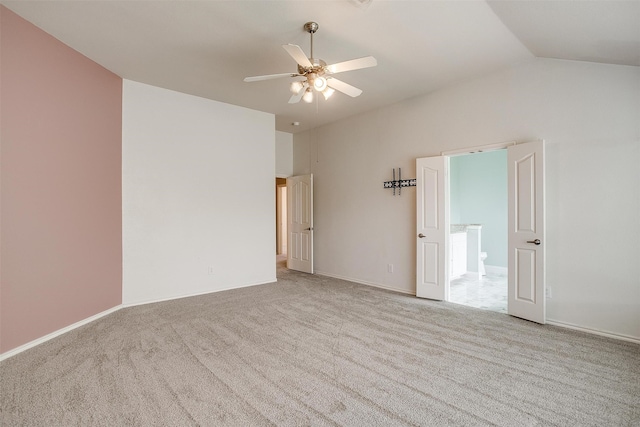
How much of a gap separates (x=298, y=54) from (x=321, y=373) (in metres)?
2.59

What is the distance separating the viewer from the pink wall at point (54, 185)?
2648mm

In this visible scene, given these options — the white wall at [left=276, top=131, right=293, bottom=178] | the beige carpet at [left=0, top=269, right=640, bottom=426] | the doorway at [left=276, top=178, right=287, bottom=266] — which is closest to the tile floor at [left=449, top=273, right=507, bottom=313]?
the beige carpet at [left=0, top=269, right=640, bottom=426]

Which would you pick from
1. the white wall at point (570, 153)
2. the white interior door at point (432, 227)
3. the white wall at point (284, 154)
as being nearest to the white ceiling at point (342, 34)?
the white wall at point (570, 153)

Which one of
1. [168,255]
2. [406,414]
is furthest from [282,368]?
[168,255]

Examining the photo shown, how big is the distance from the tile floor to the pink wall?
471 centimetres

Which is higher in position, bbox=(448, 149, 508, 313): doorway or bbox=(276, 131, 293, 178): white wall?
bbox=(276, 131, 293, 178): white wall

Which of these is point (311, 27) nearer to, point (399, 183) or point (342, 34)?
point (342, 34)

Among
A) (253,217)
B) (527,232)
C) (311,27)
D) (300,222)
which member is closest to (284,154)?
(300,222)

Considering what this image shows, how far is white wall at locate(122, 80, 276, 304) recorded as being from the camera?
13.7 ft

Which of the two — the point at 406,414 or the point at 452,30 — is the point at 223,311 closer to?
the point at 406,414

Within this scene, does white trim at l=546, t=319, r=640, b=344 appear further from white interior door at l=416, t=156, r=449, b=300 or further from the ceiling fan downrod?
the ceiling fan downrod

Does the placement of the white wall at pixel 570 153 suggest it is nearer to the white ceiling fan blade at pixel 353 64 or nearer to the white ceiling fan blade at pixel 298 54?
the white ceiling fan blade at pixel 353 64

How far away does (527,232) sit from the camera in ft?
11.5

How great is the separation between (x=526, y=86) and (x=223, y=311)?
15.2ft
